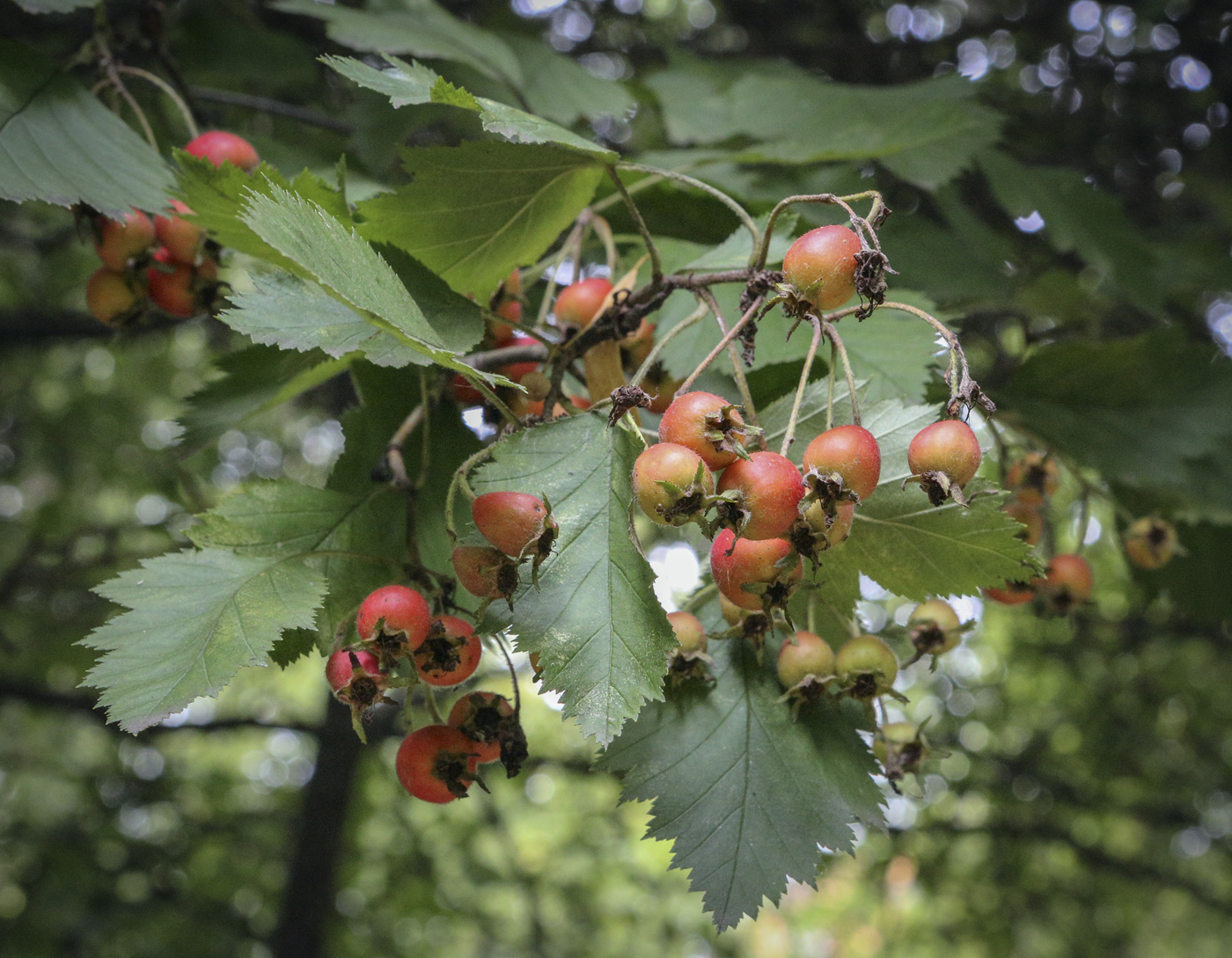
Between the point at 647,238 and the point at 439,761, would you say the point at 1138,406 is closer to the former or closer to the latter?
the point at 647,238

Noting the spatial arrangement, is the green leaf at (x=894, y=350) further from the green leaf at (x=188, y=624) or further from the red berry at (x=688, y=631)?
the green leaf at (x=188, y=624)

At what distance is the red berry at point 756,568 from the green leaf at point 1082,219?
1.43 m

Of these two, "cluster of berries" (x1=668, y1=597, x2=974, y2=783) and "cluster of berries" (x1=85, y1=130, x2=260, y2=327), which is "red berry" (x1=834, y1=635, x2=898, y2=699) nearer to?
"cluster of berries" (x1=668, y1=597, x2=974, y2=783)

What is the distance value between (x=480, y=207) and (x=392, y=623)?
510 mm

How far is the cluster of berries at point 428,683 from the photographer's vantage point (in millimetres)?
926

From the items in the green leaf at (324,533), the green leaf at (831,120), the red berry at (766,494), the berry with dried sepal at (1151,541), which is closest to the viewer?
the red berry at (766,494)

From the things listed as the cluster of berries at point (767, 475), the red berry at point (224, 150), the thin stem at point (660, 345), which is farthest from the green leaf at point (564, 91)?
the cluster of berries at point (767, 475)

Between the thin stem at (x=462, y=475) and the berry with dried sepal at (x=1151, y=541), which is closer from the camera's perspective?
the thin stem at (x=462, y=475)

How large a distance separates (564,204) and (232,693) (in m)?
5.85

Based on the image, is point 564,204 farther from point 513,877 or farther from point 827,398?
point 513,877

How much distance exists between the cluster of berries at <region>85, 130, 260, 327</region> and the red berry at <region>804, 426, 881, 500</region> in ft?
3.16

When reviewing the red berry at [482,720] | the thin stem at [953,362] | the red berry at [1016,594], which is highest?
the thin stem at [953,362]

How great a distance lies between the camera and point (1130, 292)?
1945 mm

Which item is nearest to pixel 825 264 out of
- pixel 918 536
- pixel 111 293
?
pixel 918 536
